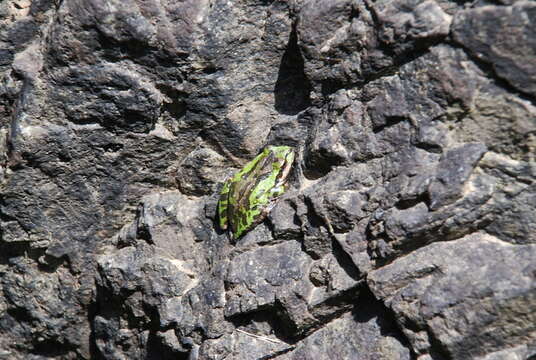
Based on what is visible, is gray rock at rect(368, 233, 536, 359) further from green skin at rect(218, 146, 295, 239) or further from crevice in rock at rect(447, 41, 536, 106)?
green skin at rect(218, 146, 295, 239)

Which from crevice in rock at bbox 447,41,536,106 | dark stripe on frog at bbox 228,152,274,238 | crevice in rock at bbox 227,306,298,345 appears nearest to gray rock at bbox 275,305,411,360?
crevice in rock at bbox 227,306,298,345

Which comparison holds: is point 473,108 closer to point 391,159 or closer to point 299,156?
point 391,159

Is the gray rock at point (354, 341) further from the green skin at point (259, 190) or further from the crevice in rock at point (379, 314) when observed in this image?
the green skin at point (259, 190)

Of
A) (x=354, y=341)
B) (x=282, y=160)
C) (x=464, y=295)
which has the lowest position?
(x=354, y=341)

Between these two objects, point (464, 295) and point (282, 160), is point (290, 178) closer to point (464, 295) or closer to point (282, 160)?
point (282, 160)

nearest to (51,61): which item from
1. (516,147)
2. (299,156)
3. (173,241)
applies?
(173,241)

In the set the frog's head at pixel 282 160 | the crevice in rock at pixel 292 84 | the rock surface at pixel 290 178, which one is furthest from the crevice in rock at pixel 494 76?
the frog's head at pixel 282 160

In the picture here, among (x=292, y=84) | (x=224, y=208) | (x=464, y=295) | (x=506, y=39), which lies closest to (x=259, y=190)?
(x=224, y=208)
